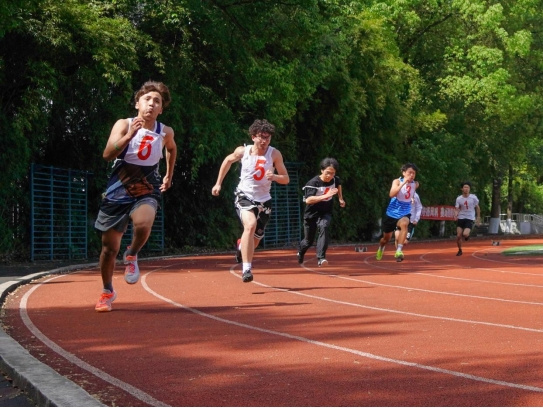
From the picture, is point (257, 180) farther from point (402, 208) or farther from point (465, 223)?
point (465, 223)

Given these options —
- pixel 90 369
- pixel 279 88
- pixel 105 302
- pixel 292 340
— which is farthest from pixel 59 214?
pixel 90 369

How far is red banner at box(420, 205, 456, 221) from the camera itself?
1823 inches

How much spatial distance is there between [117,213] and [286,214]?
1022 inches

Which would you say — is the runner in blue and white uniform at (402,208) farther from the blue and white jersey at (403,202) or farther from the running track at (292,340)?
the running track at (292,340)

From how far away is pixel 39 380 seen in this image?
617 cm

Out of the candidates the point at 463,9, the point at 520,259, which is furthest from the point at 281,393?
the point at 463,9

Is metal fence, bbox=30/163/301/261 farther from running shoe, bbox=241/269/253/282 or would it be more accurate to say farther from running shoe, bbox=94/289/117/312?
running shoe, bbox=94/289/117/312

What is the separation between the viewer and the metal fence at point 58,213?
75.7 ft

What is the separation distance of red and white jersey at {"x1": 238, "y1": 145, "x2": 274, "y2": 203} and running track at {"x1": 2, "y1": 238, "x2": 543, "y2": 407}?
4.21ft

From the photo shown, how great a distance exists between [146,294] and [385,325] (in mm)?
4522

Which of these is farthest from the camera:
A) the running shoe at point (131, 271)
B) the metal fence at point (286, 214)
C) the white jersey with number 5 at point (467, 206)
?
the metal fence at point (286, 214)

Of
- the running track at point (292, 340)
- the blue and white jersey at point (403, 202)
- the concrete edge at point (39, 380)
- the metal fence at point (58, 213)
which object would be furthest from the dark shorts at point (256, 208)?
the metal fence at point (58, 213)

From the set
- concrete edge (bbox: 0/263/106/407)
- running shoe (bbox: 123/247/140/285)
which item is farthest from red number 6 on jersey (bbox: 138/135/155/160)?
concrete edge (bbox: 0/263/106/407)

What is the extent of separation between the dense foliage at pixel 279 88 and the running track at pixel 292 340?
764 centimetres
